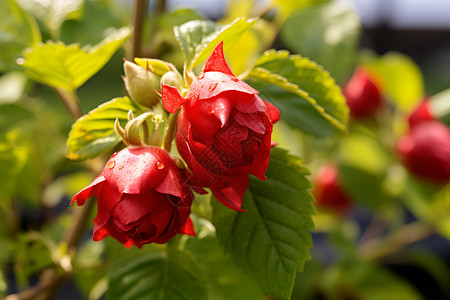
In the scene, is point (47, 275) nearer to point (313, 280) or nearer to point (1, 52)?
point (1, 52)

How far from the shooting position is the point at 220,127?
23cm

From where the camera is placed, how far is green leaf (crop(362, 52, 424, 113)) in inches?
29.8

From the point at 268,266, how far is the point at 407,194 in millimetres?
419

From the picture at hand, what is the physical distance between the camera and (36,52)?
14.0 inches

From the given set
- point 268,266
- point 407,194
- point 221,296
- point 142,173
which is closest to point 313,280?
point 407,194

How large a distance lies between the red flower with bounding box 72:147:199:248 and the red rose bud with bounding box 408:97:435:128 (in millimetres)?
505

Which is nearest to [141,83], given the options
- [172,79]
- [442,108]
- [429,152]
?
[172,79]

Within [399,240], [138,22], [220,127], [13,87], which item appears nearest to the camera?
[220,127]

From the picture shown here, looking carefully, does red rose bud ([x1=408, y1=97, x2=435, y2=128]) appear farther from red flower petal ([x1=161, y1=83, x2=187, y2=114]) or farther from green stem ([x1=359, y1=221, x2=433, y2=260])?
red flower petal ([x1=161, y1=83, x2=187, y2=114])

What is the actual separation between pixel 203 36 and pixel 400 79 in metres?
0.53

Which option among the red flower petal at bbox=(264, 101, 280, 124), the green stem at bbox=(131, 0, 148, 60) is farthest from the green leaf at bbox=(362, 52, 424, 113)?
the red flower petal at bbox=(264, 101, 280, 124)

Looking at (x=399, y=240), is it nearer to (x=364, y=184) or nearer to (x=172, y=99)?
(x=364, y=184)

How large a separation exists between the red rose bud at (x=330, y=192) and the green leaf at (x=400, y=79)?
159 mm

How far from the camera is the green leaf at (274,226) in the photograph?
0.31 metres
